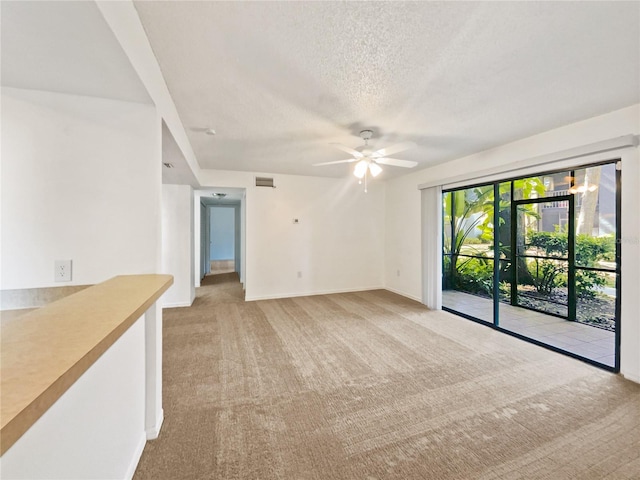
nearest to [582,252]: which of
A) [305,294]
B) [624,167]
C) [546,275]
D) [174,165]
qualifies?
[546,275]

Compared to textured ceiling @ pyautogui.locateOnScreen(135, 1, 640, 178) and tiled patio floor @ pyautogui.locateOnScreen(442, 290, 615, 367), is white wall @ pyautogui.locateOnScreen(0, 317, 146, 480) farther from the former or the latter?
tiled patio floor @ pyautogui.locateOnScreen(442, 290, 615, 367)

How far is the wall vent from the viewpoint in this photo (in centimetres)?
495

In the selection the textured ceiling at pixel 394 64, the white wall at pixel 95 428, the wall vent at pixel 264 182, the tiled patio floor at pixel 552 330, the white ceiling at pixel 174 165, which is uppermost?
the textured ceiling at pixel 394 64

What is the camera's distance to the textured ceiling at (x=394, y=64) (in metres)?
1.38

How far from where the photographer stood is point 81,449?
975 millimetres

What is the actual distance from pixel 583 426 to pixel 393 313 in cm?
247

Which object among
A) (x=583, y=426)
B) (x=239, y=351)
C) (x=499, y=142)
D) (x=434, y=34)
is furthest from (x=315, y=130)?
(x=583, y=426)

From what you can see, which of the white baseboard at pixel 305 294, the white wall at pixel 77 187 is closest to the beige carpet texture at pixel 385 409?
the white wall at pixel 77 187

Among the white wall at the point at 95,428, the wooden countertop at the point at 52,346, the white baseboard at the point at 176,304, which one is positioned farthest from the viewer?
the white baseboard at the point at 176,304

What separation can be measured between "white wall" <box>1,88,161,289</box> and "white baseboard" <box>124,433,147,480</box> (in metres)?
0.99

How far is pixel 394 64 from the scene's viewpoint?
5.78 feet

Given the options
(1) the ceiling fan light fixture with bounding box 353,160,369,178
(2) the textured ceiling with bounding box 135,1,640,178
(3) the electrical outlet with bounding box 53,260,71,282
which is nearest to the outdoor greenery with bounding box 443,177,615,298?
(2) the textured ceiling with bounding box 135,1,640,178

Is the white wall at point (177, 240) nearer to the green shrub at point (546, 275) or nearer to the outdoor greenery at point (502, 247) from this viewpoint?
the outdoor greenery at point (502, 247)

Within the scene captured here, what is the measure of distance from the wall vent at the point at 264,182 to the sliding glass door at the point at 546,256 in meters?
3.23
